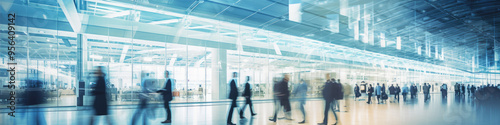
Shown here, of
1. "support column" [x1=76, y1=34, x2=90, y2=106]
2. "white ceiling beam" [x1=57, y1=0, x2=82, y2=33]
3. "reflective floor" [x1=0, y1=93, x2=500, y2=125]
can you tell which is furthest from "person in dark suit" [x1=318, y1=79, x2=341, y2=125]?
"support column" [x1=76, y1=34, x2=90, y2=106]

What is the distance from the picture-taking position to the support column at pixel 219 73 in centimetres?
1702

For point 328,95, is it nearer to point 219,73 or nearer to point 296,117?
point 296,117

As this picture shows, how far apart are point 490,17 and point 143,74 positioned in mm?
17414

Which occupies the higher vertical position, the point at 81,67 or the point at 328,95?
the point at 81,67

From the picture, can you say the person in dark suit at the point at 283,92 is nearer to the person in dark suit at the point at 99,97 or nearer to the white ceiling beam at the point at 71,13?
the person in dark suit at the point at 99,97

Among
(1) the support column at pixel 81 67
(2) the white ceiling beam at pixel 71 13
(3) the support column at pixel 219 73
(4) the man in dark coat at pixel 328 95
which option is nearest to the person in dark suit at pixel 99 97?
(4) the man in dark coat at pixel 328 95

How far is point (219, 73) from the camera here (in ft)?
56.1

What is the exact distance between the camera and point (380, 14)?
12.7m

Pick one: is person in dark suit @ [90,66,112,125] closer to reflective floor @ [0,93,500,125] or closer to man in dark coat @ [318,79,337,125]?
reflective floor @ [0,93,500,125]

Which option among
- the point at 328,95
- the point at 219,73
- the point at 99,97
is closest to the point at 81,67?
the point at 219,73

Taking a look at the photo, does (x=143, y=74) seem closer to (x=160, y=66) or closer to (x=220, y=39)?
(x=160, y=66)

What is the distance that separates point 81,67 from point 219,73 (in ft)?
24.2

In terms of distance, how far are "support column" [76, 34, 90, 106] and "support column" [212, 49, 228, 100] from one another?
6861 millimetres

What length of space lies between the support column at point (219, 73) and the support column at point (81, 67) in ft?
22.5
